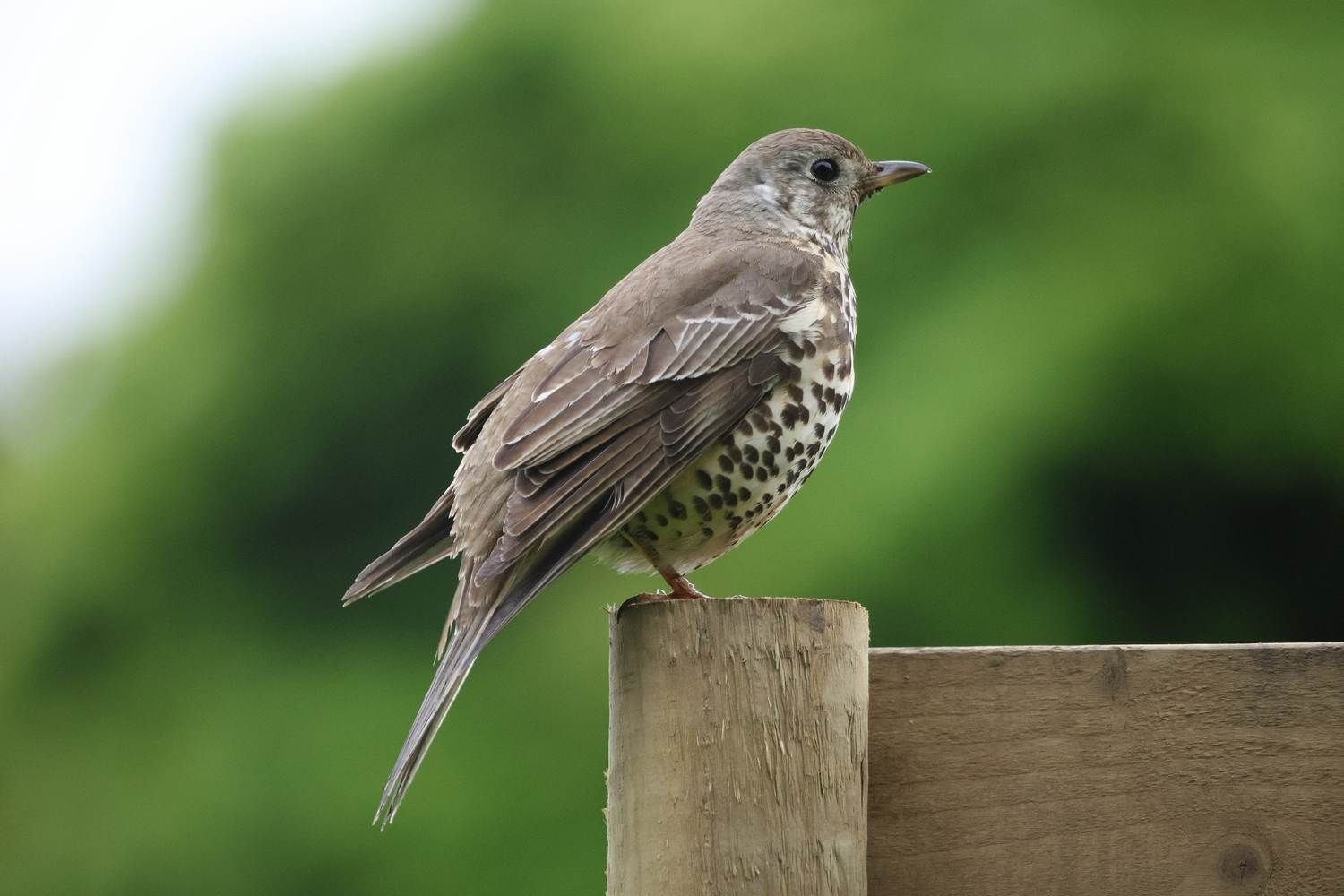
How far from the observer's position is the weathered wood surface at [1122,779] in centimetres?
234

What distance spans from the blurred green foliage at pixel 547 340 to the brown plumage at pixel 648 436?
181 centimetres

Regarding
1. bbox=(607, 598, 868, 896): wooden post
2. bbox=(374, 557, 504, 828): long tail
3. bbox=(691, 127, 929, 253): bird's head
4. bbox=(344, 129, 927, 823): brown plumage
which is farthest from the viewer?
bbox=(691, 127, 929, 253): bird's head

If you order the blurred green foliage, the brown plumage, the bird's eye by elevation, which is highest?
the bird's eye

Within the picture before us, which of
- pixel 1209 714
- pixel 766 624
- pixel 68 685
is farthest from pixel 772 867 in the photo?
pixel 68 685

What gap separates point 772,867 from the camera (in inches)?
88.5

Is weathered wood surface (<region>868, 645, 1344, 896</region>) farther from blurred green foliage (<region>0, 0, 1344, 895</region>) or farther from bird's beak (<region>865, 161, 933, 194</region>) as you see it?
blurred green foliage (<region>0, 0, 1344, 895</region>)

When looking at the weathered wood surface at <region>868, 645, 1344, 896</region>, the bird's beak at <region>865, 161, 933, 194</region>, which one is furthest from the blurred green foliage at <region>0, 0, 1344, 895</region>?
the weathered wood surface at <region>868, 645, 1344, 896</region>

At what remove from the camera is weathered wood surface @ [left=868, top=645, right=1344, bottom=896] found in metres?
2.34

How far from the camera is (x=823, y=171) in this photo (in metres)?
4.17

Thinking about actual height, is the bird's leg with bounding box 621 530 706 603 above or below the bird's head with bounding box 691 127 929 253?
below

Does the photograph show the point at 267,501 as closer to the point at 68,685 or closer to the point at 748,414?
the point at 68,685

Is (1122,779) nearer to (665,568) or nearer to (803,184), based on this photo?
(665,568)

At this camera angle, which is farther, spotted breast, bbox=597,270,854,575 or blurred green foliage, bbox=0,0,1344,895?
blurred green foliage, bbox=0,0,1344,895

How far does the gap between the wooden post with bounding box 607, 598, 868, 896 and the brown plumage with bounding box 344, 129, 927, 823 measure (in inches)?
20.5
